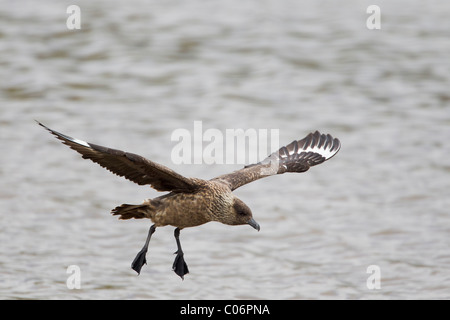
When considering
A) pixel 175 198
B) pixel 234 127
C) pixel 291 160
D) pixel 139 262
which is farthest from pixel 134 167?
pixel 234 127

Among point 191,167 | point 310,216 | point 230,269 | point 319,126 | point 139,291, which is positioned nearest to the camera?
point 139,291

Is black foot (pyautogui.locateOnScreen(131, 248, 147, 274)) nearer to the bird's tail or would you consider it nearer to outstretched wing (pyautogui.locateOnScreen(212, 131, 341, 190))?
the bird's tail

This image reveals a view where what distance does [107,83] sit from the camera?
57.9ft

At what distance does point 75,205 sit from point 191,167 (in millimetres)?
2225

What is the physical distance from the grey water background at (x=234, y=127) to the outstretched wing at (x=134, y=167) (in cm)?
324

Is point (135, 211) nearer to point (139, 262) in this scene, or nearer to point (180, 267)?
point (139, 262)

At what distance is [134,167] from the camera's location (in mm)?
6695

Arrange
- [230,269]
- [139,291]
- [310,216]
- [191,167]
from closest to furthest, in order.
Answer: [139,291] → [230,269] → [310,216] → [191,167]

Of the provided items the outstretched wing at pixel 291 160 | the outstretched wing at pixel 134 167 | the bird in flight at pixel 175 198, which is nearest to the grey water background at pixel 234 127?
the outstretched wing at pixel 291 160

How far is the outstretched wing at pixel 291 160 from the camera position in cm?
774

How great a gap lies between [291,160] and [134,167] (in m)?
2.31

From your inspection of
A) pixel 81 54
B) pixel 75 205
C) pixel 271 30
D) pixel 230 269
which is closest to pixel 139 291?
pixel 230 269

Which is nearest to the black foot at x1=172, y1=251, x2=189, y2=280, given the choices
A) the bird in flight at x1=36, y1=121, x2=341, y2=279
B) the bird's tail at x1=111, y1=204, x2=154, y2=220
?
the bird in flight at x1=36, y1=121, x2=341, y2=279

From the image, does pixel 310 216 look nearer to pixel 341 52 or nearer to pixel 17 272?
pixel 17 272
